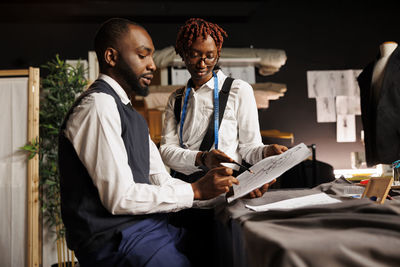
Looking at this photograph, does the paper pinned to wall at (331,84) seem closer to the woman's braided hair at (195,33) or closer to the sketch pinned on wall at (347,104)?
the sketch pinned on wall at (347,104)

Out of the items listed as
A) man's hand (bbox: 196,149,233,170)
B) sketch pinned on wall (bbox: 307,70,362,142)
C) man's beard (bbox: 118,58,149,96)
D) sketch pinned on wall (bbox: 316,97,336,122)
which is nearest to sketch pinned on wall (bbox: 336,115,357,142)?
sketch pinned on wall (bbox: 307,70,362,142)

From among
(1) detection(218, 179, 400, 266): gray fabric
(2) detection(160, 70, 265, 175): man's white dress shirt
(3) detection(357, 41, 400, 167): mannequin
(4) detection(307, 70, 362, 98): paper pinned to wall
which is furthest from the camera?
(4) detection(307, 70, 362, 98): paper pinned to wall

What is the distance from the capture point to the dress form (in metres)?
2.52

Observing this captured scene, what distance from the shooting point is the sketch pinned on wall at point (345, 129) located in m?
5.00

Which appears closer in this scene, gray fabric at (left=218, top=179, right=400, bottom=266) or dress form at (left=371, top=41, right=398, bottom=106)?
gray fabric at (left=218, top=179, right=400, bottom=266)

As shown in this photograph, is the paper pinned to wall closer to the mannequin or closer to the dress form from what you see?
the dress form

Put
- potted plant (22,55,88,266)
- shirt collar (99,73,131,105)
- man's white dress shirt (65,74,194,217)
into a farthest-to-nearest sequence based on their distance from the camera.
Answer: potted plant (22,55,88,266) → shirt collar (99,73,131,105) → man's white dress shirt (65,74,194,217)

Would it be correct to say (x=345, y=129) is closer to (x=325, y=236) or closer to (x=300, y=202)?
(x=300, y=202)

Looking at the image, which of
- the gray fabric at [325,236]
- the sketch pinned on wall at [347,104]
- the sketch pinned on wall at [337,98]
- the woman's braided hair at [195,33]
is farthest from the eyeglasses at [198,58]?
the sketch pinned on wall at [347,104]

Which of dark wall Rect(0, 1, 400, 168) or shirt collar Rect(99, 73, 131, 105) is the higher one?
dark wall Rect(0, 1, 400, 168)

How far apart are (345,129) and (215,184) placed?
440 cm

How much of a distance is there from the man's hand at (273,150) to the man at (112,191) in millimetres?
399

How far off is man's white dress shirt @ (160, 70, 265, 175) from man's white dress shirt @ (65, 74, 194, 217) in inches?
20.5

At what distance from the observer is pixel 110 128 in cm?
103
